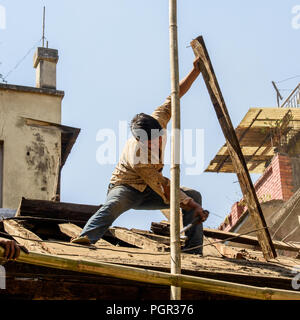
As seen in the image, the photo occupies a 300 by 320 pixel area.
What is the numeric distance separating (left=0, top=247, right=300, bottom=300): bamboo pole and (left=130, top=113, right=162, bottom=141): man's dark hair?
2.40 m

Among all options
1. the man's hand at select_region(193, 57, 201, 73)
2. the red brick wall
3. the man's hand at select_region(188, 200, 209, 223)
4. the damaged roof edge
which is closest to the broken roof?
the man's hand at select_region(188, 200, 209, 223)

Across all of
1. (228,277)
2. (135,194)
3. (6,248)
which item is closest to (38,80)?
(135,194)

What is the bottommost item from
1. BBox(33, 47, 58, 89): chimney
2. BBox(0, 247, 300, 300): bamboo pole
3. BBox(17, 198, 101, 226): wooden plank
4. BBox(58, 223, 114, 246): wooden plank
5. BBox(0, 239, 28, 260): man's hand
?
BBox(0, 247, 300, 300): bamboo pole

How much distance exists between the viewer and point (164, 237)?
25.2ft

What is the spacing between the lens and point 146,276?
4492 mm

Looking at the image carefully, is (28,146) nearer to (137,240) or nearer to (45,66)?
(45,66)

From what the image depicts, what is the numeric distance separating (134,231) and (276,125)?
11.1 metres

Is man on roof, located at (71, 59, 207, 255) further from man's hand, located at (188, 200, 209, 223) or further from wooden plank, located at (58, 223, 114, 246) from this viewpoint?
wooden plank, located at (58, 223, 114, 246)

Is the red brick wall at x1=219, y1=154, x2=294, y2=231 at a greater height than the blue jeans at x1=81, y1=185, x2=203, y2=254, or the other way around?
the red brick wall at x1=219, y1=154, x2=294, y2=231

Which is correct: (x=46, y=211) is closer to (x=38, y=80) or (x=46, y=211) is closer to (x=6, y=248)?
(x=6, y=248)

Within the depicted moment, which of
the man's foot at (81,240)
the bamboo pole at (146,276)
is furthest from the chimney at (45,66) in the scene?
the bamboo pole at (146,276)

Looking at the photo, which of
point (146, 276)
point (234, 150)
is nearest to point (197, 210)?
point (234, 150)

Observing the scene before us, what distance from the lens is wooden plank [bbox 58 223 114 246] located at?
21.7 ft

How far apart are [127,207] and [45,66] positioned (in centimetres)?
857
